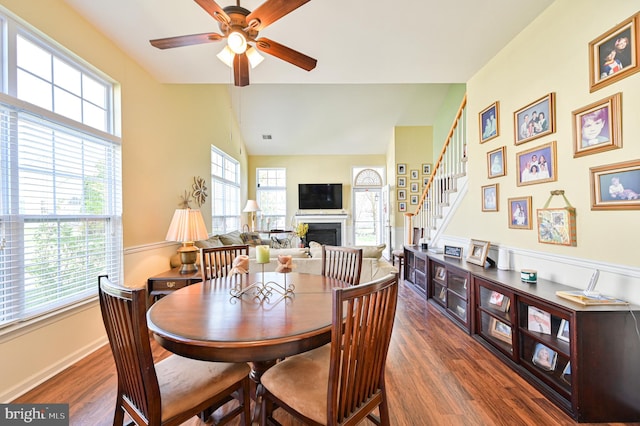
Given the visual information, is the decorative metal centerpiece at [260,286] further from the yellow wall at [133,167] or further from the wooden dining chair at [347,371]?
the yellow wall at [133,167]

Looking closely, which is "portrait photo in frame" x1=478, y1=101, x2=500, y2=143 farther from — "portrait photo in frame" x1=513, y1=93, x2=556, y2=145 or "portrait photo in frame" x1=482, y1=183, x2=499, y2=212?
"portrait photo in frame" x1=482, y1=183, x2=499, y2=212

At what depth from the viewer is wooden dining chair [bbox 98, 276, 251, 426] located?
1.01 meters

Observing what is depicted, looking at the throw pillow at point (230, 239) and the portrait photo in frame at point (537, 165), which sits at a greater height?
the portrait photo in frame at point (537, 165)

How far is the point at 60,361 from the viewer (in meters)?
2.05

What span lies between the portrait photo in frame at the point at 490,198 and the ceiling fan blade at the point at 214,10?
300 centimetres

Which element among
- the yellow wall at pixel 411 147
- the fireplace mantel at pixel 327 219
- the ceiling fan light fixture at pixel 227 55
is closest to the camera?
the ceiling fan light fixture at pixel 227 55

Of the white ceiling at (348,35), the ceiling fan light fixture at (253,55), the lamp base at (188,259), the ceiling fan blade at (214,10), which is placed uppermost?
the white ceiling at (348,35)

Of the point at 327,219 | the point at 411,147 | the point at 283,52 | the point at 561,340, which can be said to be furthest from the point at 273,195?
the point at 561,340

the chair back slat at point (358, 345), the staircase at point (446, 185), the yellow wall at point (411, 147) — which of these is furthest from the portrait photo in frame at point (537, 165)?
the yellow wall at point (411, 147)

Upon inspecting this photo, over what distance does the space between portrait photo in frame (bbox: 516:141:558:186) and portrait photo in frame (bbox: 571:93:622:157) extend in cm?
21

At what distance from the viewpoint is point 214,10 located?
163 cm

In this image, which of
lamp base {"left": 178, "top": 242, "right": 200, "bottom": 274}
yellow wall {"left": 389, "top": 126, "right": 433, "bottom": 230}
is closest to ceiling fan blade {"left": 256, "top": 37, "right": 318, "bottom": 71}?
lamp base {"left": 178, "top": 242, "right": 200, "bottom": 274}

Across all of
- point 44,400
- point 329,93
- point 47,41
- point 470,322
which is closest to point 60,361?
point 44,400

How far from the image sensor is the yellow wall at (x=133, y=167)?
186cm
